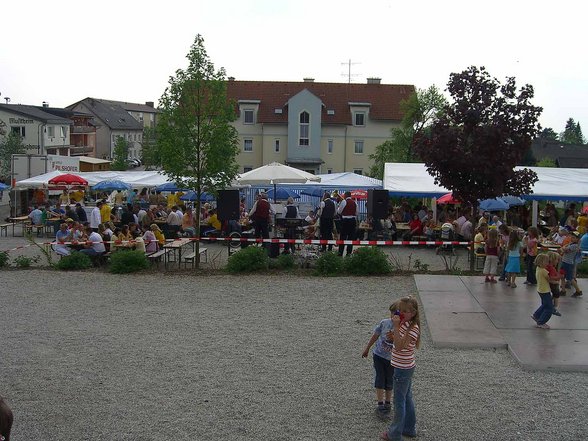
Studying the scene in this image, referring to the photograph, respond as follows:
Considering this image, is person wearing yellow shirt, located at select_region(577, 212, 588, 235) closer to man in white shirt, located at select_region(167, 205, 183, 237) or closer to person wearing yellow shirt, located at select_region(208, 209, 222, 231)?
person wearing yellow shirt, located at select_region(208, 209, 222, 231)

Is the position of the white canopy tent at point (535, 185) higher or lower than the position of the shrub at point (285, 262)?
higher

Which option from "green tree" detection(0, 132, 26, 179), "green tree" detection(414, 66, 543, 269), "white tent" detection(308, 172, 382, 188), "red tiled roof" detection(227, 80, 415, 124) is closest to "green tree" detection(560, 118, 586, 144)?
"red tiled roof" detection(227, 80, 415, 124)

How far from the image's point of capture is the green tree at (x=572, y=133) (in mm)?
150625

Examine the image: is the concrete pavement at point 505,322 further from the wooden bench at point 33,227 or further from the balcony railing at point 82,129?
the balcony railing at point 82,129

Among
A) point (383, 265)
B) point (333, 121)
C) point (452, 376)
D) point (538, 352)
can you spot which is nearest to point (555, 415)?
point (452, 376)

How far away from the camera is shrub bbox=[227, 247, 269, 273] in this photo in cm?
1628

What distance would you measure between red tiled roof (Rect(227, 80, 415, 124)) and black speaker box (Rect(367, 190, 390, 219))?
42.2 m

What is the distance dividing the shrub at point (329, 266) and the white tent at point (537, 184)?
25.1 ft

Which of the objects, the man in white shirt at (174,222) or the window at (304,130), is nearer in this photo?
the man in white shirt at (174,222)

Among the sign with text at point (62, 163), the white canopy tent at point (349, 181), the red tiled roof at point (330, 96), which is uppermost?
the red tiled roof at point (330, 96)

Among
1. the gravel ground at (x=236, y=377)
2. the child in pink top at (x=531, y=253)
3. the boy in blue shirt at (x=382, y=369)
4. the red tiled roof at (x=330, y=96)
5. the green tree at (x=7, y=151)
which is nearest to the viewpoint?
the gravel ground at (x=236, y=377)

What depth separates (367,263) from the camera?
15.9m

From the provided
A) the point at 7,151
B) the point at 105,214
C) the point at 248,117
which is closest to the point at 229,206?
the point at 105,214

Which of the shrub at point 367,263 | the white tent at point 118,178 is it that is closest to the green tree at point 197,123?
the shrub at point 367,263
